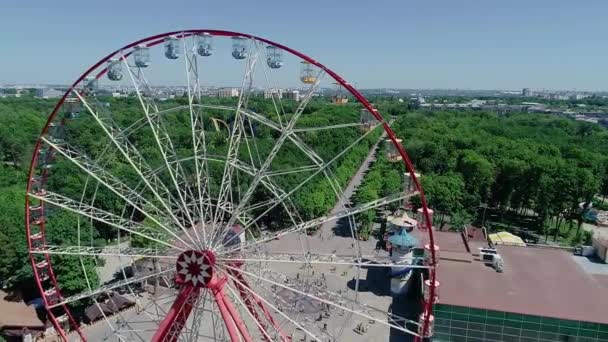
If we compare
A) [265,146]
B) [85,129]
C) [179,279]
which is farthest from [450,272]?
[85,129]

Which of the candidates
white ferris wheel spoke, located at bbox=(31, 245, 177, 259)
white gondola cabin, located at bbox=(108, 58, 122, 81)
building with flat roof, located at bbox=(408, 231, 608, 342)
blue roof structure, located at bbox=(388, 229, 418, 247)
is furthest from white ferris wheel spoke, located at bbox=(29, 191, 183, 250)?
blue roof structure, located at bbox=(388, 229, 418, 247)

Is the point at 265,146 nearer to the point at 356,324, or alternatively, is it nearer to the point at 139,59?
the point at 356,324

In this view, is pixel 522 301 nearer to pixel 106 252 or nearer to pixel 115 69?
pixel 106 252

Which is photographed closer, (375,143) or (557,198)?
(557,198)

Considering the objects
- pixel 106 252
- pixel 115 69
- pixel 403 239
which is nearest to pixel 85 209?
pixel 106 252

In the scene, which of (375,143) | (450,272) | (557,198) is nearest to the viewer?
(450,272)

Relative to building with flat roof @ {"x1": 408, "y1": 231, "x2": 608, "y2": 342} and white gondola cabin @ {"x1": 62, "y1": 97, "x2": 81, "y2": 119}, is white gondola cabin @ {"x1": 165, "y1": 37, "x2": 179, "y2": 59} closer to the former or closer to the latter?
white gondola cabin @ {"x1": 62, "y1": 97, "x2": 81, "y2": 119}
